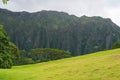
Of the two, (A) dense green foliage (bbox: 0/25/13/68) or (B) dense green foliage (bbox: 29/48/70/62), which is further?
(B) dense green foliage (bbox: 29/48/70/62)

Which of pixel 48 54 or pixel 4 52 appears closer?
pixel 4 52

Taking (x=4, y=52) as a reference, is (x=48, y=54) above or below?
below

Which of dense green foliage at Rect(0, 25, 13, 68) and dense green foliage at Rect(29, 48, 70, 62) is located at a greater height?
dense green foliage at Rect(0, 25, 13, 68)

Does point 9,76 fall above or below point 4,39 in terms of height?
below

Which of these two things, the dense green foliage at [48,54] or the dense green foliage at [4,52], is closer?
the dense green foliage at [4,52]

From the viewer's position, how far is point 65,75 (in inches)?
1521

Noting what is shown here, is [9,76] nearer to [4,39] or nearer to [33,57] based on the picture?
[4,39]

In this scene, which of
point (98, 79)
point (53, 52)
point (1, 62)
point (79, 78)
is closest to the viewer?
point (98, 79)

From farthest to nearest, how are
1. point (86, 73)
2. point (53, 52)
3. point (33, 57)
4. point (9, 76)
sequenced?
point (33, 57)
point (53, 52)
point (9, 76)
point (86, 73)

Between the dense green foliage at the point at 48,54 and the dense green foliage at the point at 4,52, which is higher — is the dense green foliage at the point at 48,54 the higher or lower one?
the lower one

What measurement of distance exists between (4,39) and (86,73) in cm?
3622

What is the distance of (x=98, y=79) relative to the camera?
32.9 meters

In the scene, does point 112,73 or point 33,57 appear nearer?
point 112,73

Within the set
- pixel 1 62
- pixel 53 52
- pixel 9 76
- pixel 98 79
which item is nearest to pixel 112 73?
pixel 98 79
